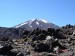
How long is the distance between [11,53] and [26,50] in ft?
10.7

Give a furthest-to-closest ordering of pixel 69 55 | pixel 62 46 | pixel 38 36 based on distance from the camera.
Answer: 1. pixel 38 36
2. pixel 62 46
3. pixel 69 55

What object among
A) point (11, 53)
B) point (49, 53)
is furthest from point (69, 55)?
point (11, 53)

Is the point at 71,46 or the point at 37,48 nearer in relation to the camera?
the point at 37,48

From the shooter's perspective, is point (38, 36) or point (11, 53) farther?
point (38, 36)

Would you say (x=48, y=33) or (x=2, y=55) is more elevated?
(x=48, y=33)

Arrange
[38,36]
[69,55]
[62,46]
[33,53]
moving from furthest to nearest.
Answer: [38,36], [62,46], [33,53], [69,55]

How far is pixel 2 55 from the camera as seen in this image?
148ft

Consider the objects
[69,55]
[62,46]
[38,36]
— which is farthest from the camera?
[38,36]

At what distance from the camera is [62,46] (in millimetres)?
51844

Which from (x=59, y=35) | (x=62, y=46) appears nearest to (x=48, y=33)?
(x=59, y=35)

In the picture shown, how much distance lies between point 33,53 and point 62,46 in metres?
8.22

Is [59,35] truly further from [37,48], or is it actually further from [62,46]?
[37,48]

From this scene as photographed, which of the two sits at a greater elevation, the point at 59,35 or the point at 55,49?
the point at 59,35

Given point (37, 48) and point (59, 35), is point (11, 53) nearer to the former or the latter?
point (37, 48)
